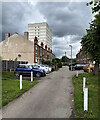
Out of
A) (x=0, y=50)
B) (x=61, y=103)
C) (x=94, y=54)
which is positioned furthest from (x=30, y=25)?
(x=61, y=103)

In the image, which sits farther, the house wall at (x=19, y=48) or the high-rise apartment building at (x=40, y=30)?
the high-rise apartment building at (x=40, y=30)

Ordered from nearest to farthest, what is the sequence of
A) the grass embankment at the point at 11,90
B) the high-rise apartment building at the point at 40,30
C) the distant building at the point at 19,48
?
1. the grass embankment at the point at 11,90
2. the distant building at the point at 19,48
3. the high-rise apartment building at the point at 40,30

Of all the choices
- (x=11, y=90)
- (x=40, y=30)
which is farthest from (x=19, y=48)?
(x=40, y=30)

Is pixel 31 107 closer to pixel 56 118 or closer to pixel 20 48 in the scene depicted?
pixel 56 118

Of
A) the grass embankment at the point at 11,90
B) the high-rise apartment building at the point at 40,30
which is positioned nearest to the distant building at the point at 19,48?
the grass embankment at the point at 11,90

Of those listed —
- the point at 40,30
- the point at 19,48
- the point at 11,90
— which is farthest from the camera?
the point at 40,30

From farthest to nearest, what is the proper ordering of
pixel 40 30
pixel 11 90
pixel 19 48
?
pixel 40 30, pixel 19 48, pixel 11 90

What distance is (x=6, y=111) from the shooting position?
5.66 m

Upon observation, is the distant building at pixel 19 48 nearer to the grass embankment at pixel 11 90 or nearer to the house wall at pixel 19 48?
the house wall at pixel 19 48

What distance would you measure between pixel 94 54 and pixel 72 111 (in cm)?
1325

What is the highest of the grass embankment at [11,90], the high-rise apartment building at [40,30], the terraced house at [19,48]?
the high-rise apartment building at [40,30]

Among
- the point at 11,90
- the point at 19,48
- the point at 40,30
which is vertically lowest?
the point at 11,90

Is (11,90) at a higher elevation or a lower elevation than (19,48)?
lower

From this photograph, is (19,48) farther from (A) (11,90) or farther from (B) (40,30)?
(B) (40,30)
